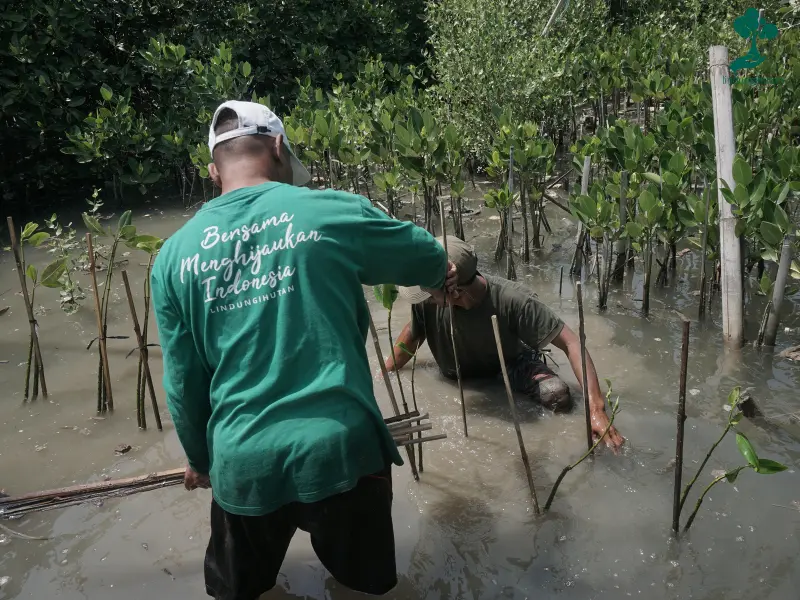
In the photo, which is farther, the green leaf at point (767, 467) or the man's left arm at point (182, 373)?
the green leaf at point (767, 467)

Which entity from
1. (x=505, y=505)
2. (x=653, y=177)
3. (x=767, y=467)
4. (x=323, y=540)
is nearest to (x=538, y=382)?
(x=505, y=505)

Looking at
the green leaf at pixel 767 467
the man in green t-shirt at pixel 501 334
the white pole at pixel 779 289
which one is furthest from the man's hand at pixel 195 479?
the white pole at pixel 779 289

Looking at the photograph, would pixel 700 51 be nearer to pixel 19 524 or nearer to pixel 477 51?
pixel 477 51

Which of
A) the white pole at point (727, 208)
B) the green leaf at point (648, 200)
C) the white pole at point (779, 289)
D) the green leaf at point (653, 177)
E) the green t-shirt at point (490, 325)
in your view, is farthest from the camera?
the green leaf at point (653, 177)

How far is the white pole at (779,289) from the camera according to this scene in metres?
3.36

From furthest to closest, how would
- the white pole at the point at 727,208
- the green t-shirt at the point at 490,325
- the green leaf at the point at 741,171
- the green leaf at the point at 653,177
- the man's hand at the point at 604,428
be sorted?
the green leaf at the point at 653,177 → the white pole at the point at 727,208 → the green leaf at the point at 741,171 → the green t-shirt at the point at 490,325 → the man's hand at the point at 604,428

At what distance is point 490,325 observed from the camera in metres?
3.34

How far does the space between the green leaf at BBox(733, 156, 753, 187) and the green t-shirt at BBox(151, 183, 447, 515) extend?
2.55 metres

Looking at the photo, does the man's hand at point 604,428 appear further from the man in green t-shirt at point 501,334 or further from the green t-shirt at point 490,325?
the green t-shirt at point 490,325

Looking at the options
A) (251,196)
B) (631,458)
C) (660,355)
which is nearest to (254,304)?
Result: (251,196)

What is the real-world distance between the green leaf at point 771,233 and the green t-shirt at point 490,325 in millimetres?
1216

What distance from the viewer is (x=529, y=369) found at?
3551mm

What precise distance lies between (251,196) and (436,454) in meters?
1.93

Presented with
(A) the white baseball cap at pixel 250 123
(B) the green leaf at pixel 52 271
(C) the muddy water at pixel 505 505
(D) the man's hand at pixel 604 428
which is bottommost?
(C) the muddy water at pixel 505 505
